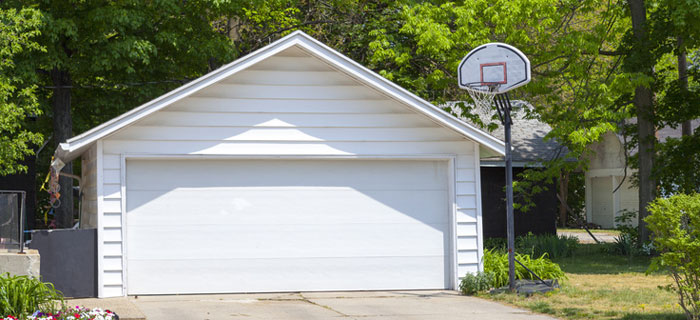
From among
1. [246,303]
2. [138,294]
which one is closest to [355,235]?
[246,303]

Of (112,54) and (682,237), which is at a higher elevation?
(112,54)

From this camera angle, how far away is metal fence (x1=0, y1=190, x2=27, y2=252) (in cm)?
1127

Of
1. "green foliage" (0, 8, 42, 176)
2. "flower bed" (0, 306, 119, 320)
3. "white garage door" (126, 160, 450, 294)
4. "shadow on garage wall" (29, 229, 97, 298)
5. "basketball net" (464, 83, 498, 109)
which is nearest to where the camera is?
"flower bed" (0, 306, 119, 320)

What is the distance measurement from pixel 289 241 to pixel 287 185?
91cm

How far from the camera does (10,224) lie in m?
11.4

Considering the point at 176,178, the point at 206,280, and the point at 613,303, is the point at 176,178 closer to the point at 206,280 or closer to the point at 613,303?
the point at 206,280

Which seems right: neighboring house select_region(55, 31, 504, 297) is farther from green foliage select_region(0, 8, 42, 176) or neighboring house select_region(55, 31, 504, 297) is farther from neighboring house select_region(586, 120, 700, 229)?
neighboring house select_region(586, 120, 700, 229)

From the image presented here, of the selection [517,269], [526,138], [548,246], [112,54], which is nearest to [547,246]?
[548,246]

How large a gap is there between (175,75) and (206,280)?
14015mm

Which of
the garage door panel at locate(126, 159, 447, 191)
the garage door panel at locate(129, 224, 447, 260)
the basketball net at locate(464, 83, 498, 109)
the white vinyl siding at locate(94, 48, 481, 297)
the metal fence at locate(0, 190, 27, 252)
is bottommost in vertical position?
the garage door panel at locate(129, 224, 447, 260)

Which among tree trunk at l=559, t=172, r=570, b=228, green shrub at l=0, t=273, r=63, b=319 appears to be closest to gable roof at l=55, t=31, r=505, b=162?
green shrub at l=0, t=273, r=63, b=319

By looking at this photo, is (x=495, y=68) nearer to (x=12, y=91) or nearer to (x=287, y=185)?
(x=287, y=185)

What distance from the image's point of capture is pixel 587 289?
44.4 feet

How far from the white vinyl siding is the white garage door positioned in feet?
0.90
